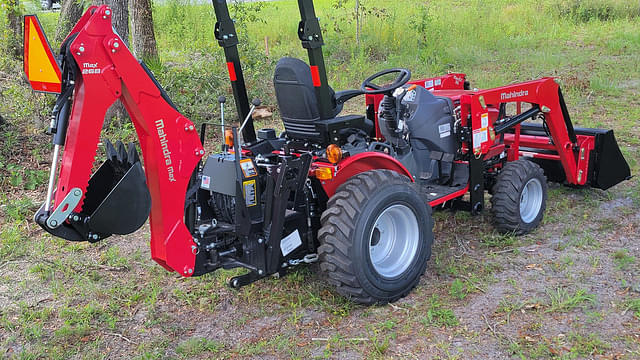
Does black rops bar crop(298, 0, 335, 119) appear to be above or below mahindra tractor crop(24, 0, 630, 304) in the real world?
above

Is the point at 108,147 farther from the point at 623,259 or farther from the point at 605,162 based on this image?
the point at 605,162

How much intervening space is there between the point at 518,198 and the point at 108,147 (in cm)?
332

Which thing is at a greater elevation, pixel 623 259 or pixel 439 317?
pixel 439 317

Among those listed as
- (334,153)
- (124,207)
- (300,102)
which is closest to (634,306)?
(334,153)

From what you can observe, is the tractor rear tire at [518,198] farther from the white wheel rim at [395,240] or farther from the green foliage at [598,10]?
the green foliage at [598,10]

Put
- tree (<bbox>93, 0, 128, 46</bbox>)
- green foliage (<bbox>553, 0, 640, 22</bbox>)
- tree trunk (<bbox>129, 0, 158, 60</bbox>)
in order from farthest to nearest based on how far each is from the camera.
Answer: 1. green foliage (<bbox>553, 0, 640, 22</bbox>)
2. tree trunk (<bbox>129, 0, 158, 60</bbox>)
3. tree (<bbox>93, 0, 128, 46</bbox>)

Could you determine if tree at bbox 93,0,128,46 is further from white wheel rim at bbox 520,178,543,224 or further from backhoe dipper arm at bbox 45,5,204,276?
white wheel rim at bbox 520,178,543,224

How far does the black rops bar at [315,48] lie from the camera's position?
3879mm

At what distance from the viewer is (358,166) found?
413cm

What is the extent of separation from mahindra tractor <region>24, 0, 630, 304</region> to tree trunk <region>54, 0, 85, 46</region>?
6512 mm

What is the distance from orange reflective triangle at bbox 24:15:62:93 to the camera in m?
2.91

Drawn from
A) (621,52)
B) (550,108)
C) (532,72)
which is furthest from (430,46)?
(550,108)

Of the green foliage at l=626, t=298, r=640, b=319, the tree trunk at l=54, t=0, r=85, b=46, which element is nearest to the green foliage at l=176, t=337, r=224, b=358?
the green foliage at l=626, t=298, r=640, b=319

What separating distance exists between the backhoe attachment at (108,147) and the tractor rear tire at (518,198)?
2747mm
